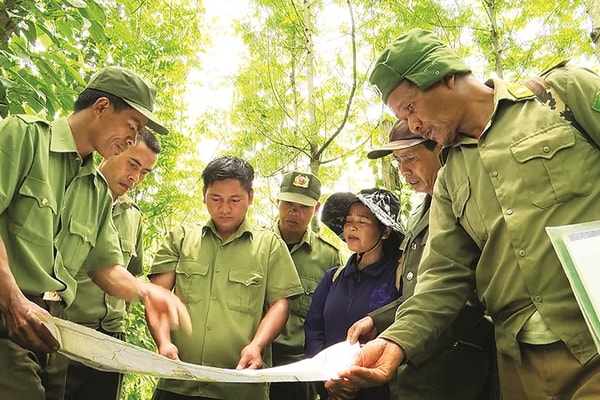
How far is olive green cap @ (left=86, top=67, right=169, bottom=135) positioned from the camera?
230cm

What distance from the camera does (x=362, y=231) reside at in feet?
9.55

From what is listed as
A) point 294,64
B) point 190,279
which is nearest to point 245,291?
point 190,279

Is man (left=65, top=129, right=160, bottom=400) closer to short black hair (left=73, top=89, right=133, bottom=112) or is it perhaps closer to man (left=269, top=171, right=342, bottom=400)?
short black hair (left=73, top=89, right=133, bottom=112)

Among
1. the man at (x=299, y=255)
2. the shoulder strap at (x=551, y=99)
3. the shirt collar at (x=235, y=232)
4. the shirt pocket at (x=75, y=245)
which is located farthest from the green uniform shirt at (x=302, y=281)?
the shoulder strap at (x=551, y=99)

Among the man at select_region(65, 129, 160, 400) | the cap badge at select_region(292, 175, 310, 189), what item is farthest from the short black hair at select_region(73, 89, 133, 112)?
the cap badge at select_region(292, 175, 310, 189)

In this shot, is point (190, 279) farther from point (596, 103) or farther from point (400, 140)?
point (596, 103)

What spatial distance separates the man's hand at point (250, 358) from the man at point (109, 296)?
42.9 inches

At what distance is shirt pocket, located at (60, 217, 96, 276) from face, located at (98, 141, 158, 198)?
1.12 m

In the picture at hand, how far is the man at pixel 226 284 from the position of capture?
2.63 meters

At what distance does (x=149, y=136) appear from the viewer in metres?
3.53

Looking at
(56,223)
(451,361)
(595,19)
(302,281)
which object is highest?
(595,19)

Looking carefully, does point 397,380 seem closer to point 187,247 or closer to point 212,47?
point 187,247

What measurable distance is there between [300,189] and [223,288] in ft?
4.13

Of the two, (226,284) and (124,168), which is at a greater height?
(124,168)
